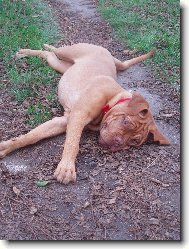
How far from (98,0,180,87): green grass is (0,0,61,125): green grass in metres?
1.33

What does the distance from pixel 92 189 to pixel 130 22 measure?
5.97 meters

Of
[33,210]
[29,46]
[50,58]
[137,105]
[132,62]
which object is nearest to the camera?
[33,210]

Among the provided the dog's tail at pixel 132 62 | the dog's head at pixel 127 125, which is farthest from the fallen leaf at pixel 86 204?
the dog's tail at pixel 132 62

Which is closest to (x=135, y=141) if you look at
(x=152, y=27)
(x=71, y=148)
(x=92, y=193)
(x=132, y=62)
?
(x=71, y=148)

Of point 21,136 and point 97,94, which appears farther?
point 97,94

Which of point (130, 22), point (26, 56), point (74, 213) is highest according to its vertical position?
point (74, 213)

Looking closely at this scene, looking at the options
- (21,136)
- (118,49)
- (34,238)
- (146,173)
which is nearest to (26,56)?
(118,49)

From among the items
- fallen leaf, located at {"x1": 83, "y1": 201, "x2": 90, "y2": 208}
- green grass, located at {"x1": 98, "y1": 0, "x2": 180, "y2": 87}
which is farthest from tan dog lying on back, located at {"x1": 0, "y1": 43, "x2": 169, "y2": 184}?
green grass, located at {"x1": 98, "y1": 0, "x2": 180, "y2": 87}

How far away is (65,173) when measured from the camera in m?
4.41

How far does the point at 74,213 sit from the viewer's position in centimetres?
404

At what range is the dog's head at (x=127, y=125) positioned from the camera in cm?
469

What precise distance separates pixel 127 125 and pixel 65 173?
2.61ft

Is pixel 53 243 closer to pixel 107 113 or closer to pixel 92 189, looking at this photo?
pixel 92 189

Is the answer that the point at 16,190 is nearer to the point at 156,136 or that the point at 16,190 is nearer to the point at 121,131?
the point at 121,131
